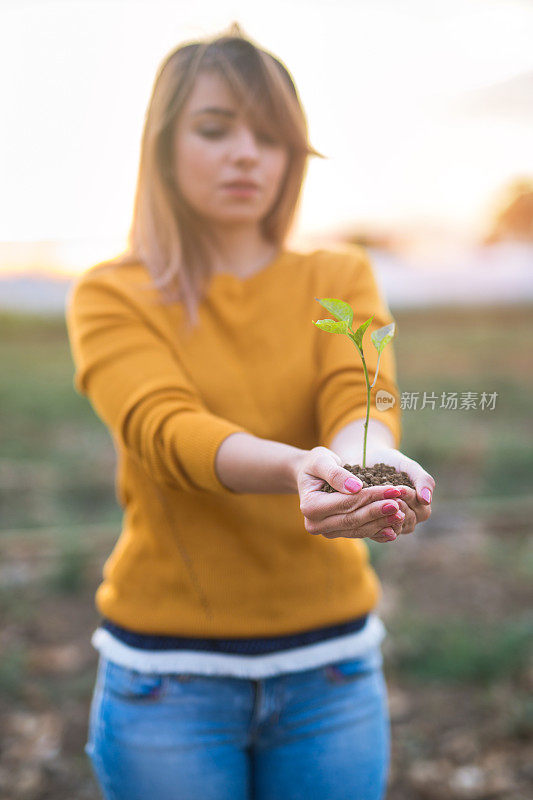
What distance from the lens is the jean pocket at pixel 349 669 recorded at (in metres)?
1.00

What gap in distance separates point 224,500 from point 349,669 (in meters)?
0.31

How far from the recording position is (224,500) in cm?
95

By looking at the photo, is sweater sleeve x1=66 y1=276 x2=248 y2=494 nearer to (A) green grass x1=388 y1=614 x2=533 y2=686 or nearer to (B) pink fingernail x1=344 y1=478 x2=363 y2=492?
(B) pink fingernail x1=344 y1=478 x2=363 y2=492

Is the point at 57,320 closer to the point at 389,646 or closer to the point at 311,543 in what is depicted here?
the point at 389,646

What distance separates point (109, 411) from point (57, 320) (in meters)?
3.56

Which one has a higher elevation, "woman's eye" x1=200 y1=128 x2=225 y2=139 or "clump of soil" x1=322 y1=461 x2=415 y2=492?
"woman's eye" x1=200 y1=128 x2=225 y2=139

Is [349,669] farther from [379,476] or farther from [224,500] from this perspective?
[379,476]

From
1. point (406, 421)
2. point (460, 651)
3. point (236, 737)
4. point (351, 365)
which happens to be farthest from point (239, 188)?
point (406, 421)

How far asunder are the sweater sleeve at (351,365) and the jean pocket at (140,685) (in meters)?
0.39

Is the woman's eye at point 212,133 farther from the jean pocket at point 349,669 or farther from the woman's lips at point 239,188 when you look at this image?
the jean pocket at point 349,669

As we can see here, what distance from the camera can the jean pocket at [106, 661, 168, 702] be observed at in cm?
95

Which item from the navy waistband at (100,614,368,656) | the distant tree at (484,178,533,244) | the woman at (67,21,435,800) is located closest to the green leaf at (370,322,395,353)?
the woman at (67,21,435,800)

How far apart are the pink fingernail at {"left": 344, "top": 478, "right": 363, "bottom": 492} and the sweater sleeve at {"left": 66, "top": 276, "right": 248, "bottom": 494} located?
Result: 0.26 m

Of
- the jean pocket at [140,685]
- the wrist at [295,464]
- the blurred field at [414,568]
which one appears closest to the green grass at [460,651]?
the blurred field at [414,568]
